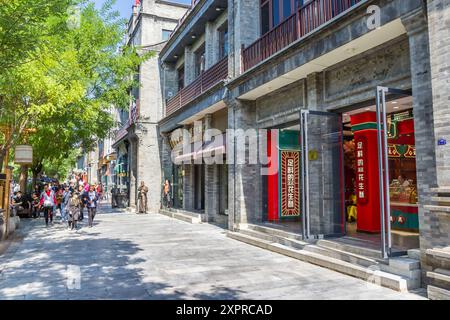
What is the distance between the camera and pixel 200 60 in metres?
17.7

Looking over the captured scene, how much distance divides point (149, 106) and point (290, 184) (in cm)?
1272

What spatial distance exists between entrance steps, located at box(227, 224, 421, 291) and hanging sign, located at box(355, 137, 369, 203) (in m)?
2.03

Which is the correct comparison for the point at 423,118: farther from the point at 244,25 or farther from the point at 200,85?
the point at 200,85

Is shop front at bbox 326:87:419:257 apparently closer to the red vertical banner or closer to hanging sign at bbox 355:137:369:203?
hanging sign at bbox 355:137:369:203

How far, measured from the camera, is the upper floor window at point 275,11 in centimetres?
1030

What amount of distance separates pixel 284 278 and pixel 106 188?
Answer: 35.8m

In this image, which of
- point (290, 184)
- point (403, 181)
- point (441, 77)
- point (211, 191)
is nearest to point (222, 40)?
point (211, 191)

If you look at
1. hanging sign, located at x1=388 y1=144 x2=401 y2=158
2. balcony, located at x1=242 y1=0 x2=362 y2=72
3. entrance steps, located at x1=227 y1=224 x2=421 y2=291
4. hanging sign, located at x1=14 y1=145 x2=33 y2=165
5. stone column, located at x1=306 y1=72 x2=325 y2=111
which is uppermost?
balcony, located at x1=242 y1=0 x2=362 y2=72

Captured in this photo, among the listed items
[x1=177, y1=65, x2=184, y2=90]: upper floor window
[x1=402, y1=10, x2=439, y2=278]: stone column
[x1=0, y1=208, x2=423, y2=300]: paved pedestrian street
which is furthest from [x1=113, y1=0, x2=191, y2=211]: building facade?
[x1=402, y1=10, x2=439, y2=278]: stone column

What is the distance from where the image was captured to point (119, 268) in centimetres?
736

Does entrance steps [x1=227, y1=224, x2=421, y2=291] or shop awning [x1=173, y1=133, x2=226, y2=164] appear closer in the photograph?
entrance steps [x1=227, y1=224, x2=421, y2=291]

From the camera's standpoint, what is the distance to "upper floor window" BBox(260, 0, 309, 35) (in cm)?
1030

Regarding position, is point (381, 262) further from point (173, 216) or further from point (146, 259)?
point (173, 216)
